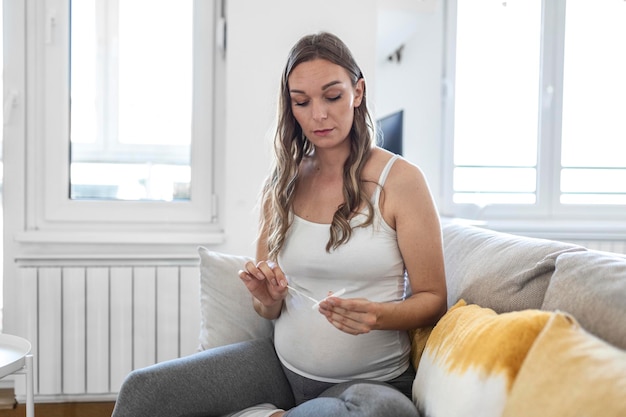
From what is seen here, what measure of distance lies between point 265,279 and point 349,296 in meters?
0.19

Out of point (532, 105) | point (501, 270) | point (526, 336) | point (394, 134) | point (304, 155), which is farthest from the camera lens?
point (532, 105)

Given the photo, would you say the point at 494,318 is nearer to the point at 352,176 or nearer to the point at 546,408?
the point at 546,408

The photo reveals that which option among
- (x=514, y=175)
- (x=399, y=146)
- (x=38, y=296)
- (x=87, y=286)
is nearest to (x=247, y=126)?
(x=399, y=146)

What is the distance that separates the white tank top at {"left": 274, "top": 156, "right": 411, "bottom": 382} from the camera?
1.35 m

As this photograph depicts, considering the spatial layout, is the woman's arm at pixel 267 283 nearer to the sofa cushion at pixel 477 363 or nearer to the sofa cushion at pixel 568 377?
the sofa cushion at pixel 477 363

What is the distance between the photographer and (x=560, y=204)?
306 centimetres

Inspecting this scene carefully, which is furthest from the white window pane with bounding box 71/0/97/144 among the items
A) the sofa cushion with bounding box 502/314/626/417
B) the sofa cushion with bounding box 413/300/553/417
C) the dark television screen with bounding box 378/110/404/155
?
the sofa cushion with bounding box 502/314/626/417

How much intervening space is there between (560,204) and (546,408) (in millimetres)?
2414

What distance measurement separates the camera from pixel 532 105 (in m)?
3.04

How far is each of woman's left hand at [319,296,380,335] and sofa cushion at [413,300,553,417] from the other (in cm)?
15

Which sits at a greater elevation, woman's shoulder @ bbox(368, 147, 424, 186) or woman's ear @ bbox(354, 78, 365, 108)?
woman's ear @ bbox(354, 78, 365, 108)

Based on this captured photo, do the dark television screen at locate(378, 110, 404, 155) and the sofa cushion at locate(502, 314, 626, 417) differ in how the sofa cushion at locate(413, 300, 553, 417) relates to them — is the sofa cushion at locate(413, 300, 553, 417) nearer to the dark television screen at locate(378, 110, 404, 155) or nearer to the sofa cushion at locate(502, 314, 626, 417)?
the sofa cushion at locate(502, 314, 626, 417)

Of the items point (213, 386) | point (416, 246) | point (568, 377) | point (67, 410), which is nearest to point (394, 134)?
point (416, 246)

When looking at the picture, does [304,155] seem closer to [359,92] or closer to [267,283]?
[359,92]
